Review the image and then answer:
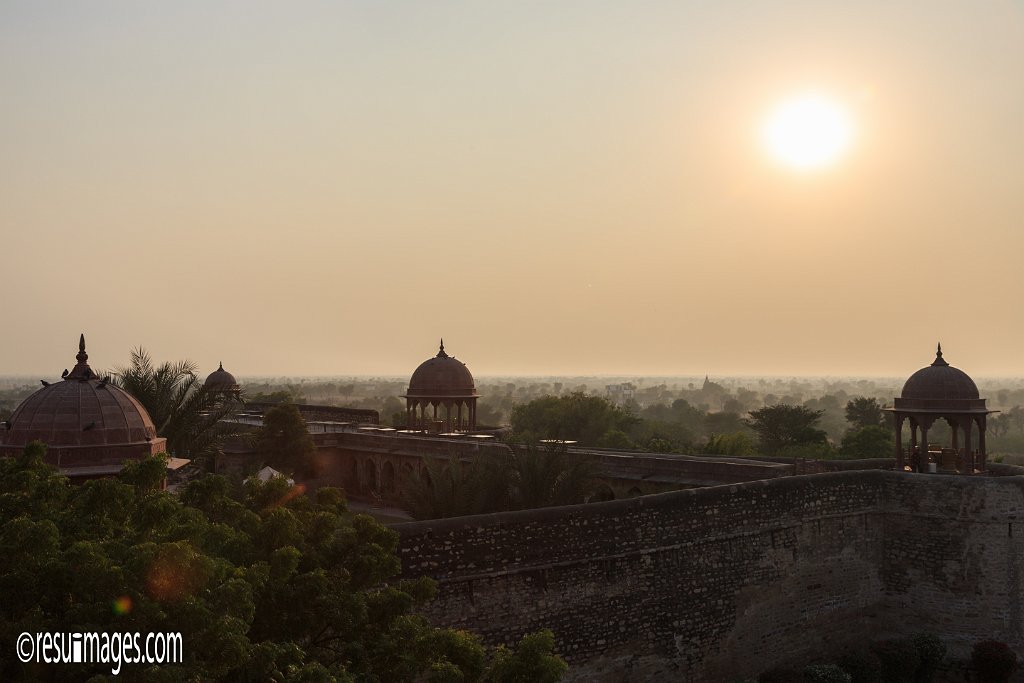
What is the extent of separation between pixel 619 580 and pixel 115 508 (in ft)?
31.3

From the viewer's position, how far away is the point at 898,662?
59.7ft

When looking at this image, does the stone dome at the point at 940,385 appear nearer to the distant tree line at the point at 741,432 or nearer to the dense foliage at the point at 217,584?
the dense foliage at the point at 217,584

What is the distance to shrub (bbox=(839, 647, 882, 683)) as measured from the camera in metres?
17.8

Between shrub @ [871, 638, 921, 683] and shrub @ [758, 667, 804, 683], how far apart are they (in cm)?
227

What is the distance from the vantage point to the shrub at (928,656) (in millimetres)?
18672

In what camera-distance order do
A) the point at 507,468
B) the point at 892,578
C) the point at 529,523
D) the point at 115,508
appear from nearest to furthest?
the point at 115,508, the point at 529,523, the point at 892,578, the point at 507,468

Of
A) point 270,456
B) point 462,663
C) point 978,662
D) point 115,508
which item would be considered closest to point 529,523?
point 462,663

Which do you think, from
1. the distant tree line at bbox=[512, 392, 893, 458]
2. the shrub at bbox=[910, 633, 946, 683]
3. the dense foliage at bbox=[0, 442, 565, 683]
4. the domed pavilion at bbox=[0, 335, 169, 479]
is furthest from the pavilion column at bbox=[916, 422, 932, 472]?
the distant tree line at bbox=[512, 392, 893, 458]

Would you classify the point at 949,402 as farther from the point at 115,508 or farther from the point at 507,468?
the point at 115,508

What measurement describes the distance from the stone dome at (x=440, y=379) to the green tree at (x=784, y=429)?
74.5 feet

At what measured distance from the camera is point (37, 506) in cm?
825

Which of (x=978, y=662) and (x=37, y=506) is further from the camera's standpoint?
(x=978, y=662)

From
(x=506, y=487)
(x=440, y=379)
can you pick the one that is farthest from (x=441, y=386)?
(x=506, y=487)

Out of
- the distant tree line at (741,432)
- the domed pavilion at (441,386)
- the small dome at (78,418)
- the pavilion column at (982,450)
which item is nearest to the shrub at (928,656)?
the pavilion column at (982,450)
